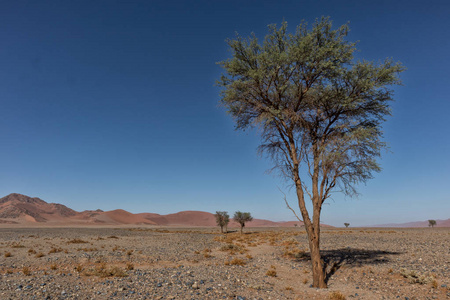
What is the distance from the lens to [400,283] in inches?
447

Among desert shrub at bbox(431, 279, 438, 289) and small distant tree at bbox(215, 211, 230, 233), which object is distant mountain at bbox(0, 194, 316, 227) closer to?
small distant tree at bbox(215, 211, 230, 233)

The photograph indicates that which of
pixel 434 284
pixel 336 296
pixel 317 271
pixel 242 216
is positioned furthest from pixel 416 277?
pixel 242 216

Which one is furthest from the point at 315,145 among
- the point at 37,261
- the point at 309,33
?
the point at 37,261

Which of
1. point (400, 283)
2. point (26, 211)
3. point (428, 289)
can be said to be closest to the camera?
point (428, 289)

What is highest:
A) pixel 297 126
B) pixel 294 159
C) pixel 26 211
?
pixel 297 126

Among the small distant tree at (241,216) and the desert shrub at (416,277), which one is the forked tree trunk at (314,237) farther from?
the small distant tree at (241,216)

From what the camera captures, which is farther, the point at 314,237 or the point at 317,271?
the point at 314,237

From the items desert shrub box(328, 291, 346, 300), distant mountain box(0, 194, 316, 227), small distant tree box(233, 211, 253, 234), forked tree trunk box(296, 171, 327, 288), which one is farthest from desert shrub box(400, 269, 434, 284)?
distant mountain box(0, 194, 316, 227)

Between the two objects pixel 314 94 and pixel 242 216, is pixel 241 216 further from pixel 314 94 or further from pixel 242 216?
pixel 314 94

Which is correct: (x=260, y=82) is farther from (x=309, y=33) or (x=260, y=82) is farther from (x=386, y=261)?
(x=386, y=261)

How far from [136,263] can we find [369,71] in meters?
19.3

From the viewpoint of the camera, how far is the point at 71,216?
561 feet

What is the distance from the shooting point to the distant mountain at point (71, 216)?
5659 inches

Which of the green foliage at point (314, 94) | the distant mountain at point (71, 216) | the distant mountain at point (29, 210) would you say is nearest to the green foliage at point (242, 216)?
the green foliage at point (314, 94)
